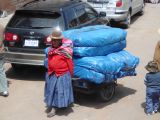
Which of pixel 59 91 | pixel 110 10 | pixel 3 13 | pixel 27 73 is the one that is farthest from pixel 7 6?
pixel 59 91

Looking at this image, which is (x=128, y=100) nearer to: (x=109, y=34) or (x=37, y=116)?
(x=109, y=34)

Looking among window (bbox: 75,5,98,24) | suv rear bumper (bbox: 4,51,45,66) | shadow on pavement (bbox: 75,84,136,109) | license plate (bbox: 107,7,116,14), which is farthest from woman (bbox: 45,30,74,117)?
license plate (bbox: 107,7,116,14)

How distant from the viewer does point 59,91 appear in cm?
768

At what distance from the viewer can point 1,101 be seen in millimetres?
8711

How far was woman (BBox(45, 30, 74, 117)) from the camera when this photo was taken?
7629 millimetres

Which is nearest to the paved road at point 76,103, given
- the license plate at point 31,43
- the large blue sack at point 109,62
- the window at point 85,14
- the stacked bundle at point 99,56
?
the stacked bundle at point 99,56

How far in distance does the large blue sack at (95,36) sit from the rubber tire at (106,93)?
920mm

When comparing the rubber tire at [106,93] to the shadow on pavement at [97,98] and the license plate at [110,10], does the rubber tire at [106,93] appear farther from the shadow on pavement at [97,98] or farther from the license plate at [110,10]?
the license plate at [110,10]

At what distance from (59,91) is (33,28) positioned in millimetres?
2503

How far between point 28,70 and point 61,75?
3527 millimetres

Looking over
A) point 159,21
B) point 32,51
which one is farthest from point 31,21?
point 159,21

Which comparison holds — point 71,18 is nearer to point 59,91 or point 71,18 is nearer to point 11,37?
point 11,37

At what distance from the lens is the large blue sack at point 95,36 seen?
792 cm

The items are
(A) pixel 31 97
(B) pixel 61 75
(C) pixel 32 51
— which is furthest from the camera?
(C) pixel 32 51
